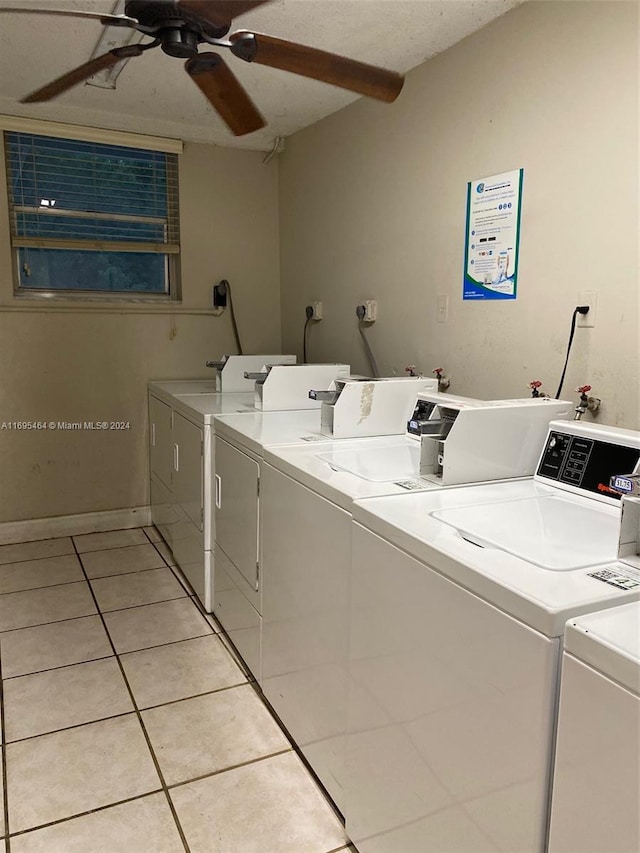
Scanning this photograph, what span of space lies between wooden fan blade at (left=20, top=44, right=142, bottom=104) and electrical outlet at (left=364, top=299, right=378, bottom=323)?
159 cm

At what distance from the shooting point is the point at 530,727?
956 mm

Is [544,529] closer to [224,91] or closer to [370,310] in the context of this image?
[224,91]

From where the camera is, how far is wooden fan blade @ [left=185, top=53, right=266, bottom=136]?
1676 millimetres

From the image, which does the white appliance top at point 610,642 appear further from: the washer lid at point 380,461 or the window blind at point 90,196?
the window blind at point 90,196

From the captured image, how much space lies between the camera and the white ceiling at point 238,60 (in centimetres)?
224

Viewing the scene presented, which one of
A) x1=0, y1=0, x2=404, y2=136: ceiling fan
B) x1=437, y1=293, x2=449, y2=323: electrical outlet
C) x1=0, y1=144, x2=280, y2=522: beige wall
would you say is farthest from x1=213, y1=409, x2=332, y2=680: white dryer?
x1=0, y1=144, x2=280, y2=522: beige wall

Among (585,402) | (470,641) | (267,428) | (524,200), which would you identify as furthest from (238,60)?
(470,641)

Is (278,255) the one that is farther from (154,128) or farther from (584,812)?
(584,812)

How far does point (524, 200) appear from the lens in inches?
85.2

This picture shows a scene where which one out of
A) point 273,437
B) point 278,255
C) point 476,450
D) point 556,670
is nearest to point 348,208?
point 278,255

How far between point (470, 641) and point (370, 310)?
220 centimetres

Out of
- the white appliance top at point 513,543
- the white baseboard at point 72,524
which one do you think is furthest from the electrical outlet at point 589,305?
the white baseboard at point 72,524

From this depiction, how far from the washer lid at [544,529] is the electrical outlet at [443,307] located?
1219 millimetres

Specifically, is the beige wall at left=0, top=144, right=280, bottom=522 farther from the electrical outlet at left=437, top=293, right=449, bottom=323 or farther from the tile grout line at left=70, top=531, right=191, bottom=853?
the electrical outlet at left=437, top=293, right=449, bottom=323
